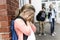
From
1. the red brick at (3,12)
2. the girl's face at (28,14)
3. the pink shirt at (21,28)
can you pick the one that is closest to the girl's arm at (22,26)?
the pink shirt at (21,28)

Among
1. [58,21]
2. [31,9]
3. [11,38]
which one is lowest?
[58,21]

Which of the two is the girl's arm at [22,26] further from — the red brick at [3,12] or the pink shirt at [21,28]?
the red brick at [3,12]

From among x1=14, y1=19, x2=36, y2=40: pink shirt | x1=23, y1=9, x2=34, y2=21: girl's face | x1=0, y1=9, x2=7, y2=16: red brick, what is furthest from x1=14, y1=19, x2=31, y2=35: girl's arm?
x1=0, y1=9, x2=7, y2=16: red brick

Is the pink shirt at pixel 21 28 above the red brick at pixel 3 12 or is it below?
below

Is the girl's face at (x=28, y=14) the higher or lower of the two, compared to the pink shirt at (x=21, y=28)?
higher

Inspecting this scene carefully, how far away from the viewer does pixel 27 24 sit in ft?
11.1

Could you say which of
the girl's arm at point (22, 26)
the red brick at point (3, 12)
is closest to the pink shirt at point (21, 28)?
the girl's arm at point (22, 26)

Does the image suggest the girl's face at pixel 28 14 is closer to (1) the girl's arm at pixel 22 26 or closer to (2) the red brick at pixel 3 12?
(1) the girl's arm at pixel 22 26

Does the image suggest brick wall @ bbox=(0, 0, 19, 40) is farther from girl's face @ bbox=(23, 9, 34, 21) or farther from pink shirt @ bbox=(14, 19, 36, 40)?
girl's face @ bbox=(23, 9, 34, 21)

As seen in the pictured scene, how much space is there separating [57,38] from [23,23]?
25.0 ft

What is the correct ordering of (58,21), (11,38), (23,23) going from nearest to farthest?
1. (23,23)
2. (11,38)
3. (58,21)

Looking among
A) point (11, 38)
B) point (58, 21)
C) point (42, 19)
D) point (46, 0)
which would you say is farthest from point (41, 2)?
point (11, 38)

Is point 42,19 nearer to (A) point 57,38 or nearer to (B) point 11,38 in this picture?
(A) point 57,38

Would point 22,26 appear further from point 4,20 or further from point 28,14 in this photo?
point 4,20
